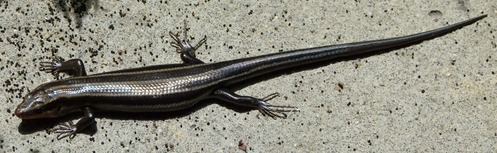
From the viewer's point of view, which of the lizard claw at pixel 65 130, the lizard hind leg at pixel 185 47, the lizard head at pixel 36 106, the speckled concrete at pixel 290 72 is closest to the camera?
the lizard head at pixel 36 106

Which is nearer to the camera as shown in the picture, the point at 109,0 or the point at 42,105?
the point at 42,105

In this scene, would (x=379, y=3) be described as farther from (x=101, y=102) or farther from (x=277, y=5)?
(x=101, y=102)

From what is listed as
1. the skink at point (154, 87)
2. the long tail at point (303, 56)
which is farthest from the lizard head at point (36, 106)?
the long tail at point (303, 56)

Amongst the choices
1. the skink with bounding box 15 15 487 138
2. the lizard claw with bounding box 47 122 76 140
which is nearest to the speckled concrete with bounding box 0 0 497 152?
the lizard claw with bounding box 47 122 76 140

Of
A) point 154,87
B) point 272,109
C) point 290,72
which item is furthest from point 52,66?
point 290,72

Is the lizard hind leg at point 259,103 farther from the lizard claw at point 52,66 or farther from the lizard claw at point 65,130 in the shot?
the lizard claw at point 52,66

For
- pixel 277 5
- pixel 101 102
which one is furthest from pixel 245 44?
pixel 101 102

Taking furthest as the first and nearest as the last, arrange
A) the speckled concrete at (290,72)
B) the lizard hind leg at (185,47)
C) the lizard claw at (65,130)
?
the lizard hind leg at (185,47) < the speckled concrete at (290,72) < the lizard claw at (65,130)

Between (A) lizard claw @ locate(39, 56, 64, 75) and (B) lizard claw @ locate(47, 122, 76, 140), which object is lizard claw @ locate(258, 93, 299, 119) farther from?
(A) lizard claw @ locate(39, 56, 64, 75)
